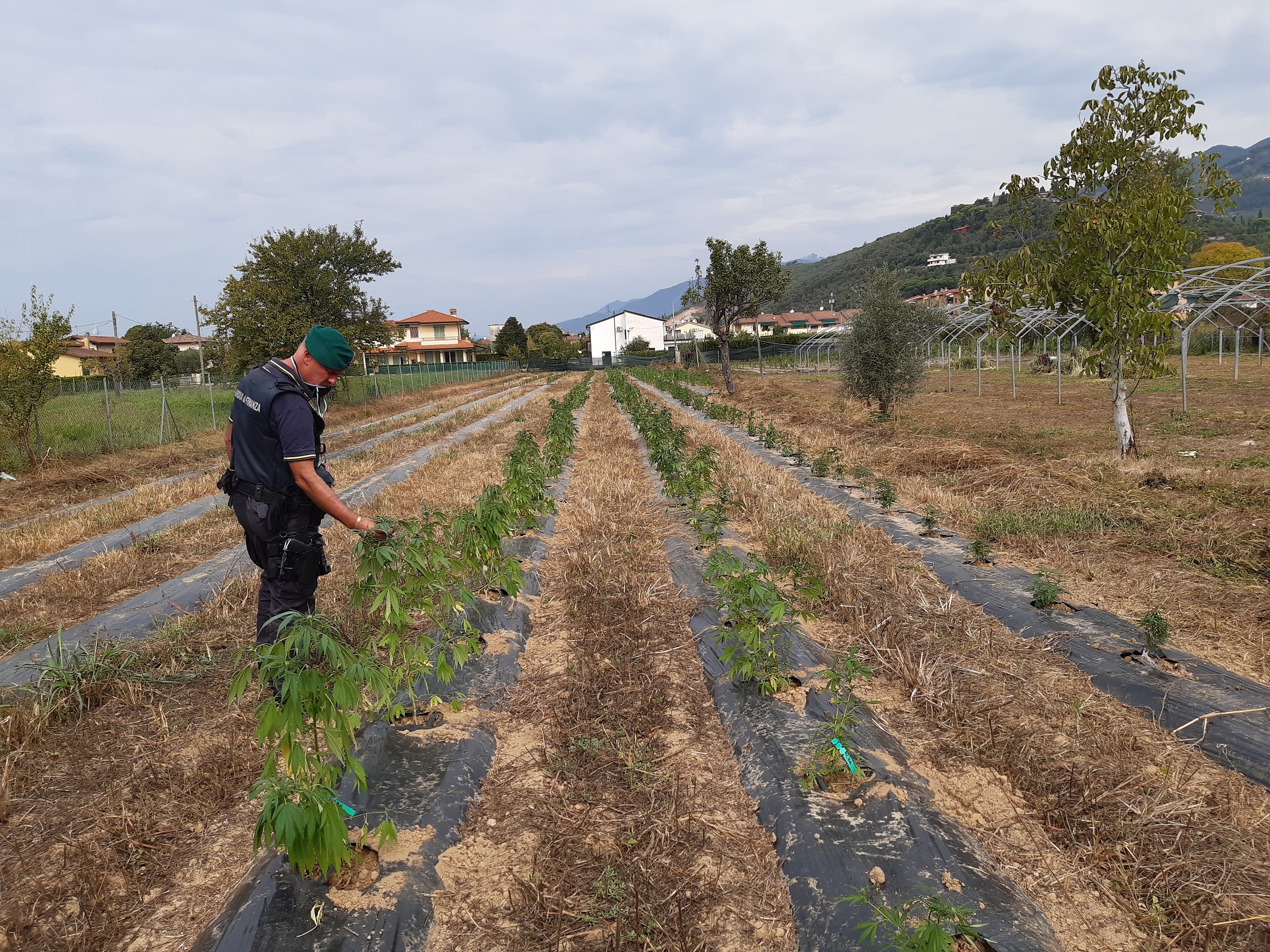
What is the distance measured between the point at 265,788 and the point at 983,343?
47828 mm

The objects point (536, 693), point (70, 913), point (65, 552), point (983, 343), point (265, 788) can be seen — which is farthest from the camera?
point (983, 343)

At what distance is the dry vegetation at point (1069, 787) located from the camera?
2672 millimetres

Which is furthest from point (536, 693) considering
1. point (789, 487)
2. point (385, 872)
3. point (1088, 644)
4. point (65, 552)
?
point (65, 552)

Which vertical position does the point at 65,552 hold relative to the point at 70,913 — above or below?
above

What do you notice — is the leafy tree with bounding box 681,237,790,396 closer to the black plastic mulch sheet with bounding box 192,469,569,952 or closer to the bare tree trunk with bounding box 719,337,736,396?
the bare tree trunk with bounding box 719,337,736,396

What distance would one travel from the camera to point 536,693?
459 cm

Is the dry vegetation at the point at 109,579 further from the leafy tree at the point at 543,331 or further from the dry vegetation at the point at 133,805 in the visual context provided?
the leafy tree at the point at 543,331

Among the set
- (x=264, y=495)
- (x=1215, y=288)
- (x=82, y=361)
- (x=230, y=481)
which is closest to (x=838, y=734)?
(x=264, y=495)

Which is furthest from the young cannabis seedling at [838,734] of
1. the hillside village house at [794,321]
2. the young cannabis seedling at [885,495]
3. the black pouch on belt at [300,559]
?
the hillside village house at [794,321]

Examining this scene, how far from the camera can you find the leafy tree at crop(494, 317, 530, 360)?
7812 centimetres

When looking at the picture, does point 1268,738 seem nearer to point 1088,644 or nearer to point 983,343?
point 1088,644

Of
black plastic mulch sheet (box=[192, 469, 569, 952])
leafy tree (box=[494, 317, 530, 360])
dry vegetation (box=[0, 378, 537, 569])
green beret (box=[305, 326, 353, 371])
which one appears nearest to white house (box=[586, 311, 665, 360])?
leafy tree (box=[494, 317, 530, 360])

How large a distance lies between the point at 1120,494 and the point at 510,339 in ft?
255

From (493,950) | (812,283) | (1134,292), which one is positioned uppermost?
(812,283)
